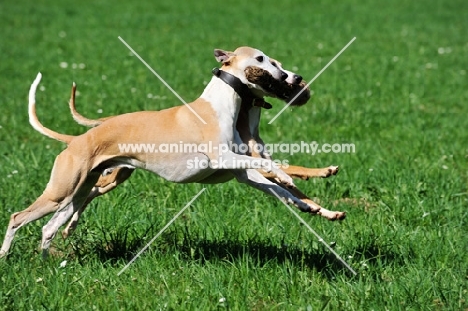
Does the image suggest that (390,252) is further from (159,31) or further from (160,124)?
(159,31)

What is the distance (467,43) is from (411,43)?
47.9 inches

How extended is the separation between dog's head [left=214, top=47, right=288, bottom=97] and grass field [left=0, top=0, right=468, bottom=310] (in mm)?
1139

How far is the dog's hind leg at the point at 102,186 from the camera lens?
5863 mm

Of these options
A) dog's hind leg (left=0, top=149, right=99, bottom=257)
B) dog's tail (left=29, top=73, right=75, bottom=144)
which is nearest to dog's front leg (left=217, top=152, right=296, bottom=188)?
dog's hind leg (left=0, top=149, right=99, bottom=257)

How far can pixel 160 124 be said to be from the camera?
5301 mm

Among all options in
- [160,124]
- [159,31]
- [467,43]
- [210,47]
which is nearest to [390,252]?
[160,124]

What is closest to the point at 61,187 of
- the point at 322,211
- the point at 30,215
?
the point at 30,215

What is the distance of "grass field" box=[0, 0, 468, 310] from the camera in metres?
4.82

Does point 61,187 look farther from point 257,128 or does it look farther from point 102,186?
point 257,128

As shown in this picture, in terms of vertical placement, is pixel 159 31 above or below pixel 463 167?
above

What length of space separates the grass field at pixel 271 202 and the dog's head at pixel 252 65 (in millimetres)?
1139

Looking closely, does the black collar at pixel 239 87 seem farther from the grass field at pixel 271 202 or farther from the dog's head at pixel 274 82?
the grass field at pixel 271 202

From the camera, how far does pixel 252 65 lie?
5.19 m

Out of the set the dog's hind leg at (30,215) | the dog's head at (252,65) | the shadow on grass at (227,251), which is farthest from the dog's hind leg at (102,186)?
the dog's head at (252,65)
